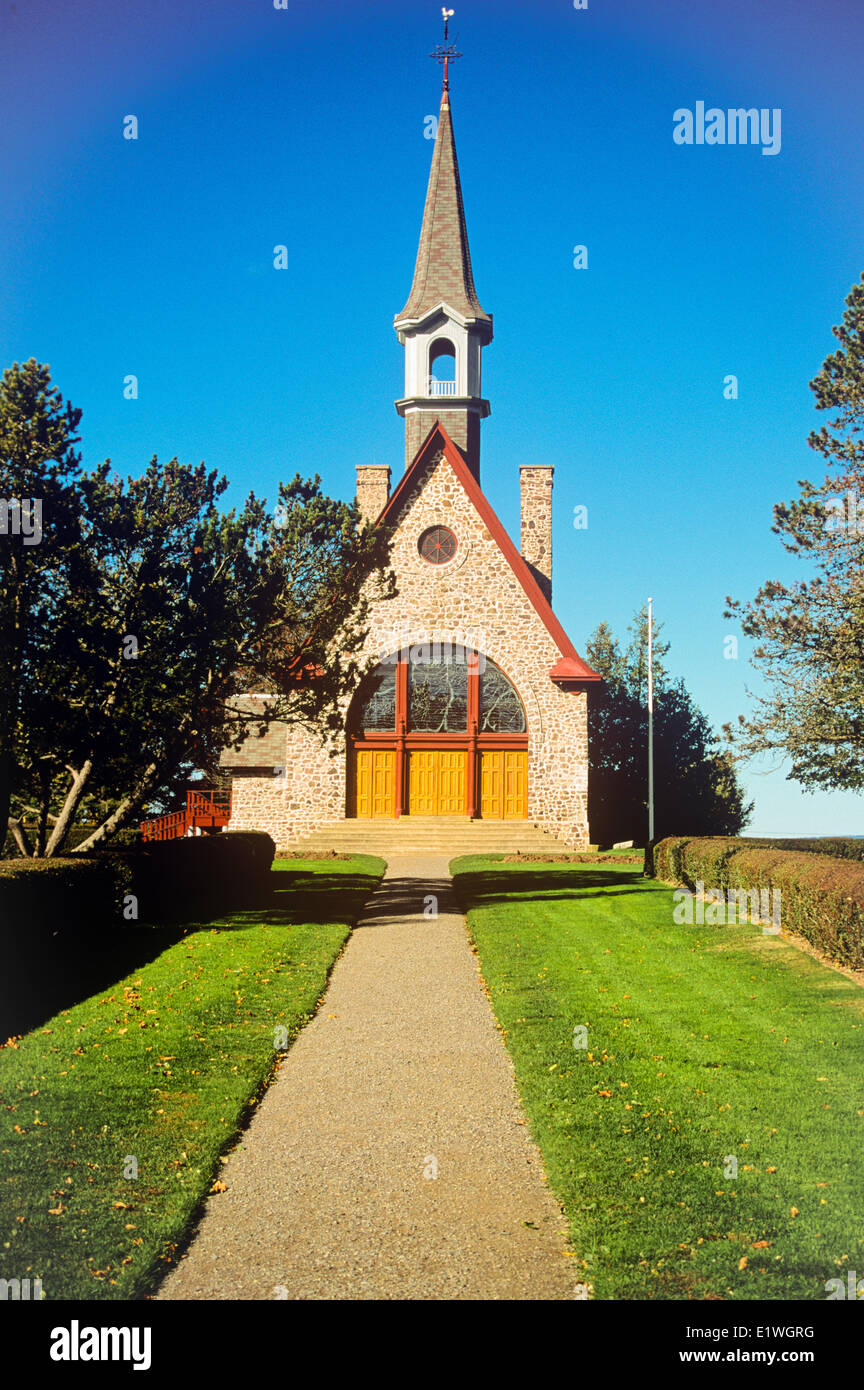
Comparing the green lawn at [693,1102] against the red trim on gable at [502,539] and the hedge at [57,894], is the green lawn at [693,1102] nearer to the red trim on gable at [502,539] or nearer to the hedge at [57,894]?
the hedge at [57,894]

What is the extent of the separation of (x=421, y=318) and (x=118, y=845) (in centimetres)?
2603

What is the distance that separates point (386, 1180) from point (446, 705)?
28.1 meters

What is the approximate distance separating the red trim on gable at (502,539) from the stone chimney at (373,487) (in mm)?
2713

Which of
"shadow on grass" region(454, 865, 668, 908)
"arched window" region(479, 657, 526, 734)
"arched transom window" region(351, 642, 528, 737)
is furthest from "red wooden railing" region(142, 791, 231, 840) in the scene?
"shadow on grass" region(454, 865, 668, 908)

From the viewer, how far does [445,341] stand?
37.8 meters

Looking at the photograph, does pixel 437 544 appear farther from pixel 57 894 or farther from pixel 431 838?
pixel 57 894

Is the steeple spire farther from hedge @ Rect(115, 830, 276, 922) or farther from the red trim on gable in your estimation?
hedge @ Rect(115, 830, 276, 922)

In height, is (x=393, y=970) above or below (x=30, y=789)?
below

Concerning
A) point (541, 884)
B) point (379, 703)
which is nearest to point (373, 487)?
point (379, 703)

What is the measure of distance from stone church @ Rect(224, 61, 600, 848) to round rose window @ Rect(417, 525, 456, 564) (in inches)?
1.3

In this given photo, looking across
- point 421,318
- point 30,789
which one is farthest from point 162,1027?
point 421,318

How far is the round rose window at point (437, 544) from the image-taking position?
113ft

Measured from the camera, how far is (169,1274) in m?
5.19
